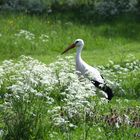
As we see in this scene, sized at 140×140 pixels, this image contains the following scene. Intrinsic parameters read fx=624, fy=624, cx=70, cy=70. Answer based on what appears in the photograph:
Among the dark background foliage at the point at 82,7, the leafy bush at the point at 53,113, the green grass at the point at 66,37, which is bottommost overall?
the leafy bush at the point at 53,113

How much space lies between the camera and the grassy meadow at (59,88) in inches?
389

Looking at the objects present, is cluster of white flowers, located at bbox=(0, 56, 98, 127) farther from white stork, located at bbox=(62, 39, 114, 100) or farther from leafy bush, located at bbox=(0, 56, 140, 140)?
white stork, located at bbox=(62, 39, 114, 100)

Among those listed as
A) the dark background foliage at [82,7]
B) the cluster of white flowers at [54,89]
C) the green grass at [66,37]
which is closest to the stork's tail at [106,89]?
the cluster of white flowers at [54,89]

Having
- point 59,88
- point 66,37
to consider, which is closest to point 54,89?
point 59,88

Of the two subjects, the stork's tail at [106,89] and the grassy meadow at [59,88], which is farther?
the stork's tail at [106,89]

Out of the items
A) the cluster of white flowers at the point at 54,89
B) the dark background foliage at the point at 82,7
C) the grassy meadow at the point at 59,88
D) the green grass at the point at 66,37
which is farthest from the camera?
the dark background foliage at the point at 82,7

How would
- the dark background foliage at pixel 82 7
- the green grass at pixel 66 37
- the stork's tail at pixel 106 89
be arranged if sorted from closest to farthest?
the stork's tail at pixel 106 89 < the green grass at pixel 66 37 < the dark background foliage at pixel 82 7

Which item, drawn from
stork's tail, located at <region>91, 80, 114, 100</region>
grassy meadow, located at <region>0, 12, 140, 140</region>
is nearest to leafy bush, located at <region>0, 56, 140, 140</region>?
grassy meadow, located at <region>0, 12, 140, 140</region>

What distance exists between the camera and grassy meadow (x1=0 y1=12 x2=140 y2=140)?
9.88 m

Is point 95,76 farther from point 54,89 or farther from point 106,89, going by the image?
point 54,89

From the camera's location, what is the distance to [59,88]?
1338 centimetres

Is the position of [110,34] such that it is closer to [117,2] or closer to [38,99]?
[117,2]

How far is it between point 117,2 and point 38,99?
19235mm

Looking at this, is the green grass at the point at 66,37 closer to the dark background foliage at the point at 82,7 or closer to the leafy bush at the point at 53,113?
the dark background foliage at the point at 82,7
